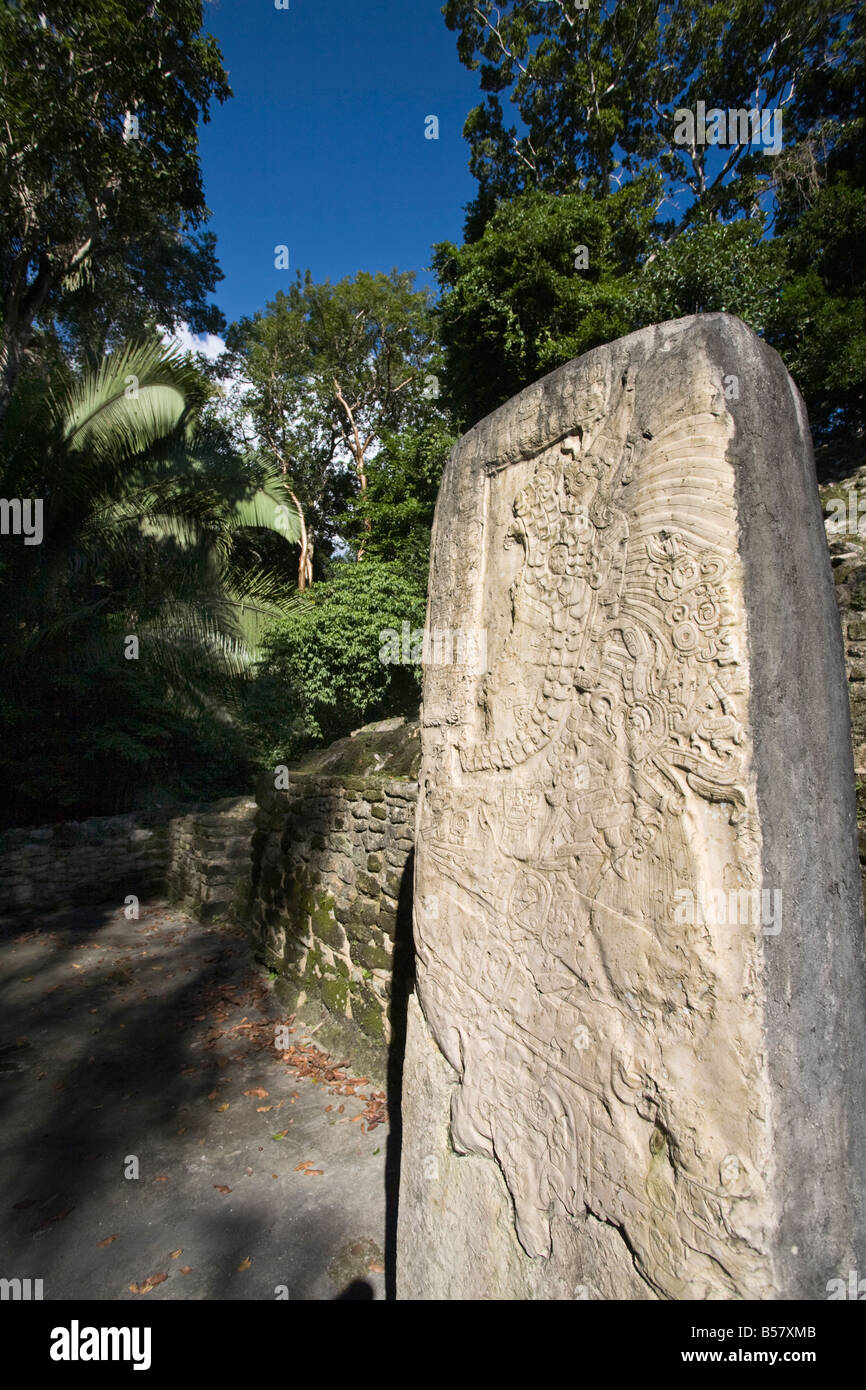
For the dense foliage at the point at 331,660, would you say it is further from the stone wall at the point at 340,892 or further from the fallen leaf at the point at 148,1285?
the fallen leaf at the point at 148,1285

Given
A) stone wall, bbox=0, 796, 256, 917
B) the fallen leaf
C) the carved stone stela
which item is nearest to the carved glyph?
the carved stone stela

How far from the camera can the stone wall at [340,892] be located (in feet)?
13.5

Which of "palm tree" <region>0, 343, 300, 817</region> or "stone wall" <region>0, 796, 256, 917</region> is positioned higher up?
"palm tree" <region>0, 343, 300, 817</region>

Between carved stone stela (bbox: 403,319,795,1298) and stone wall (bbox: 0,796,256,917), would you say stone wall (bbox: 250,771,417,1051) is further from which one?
carved stone stela (bbox: 403,319,795,1298)

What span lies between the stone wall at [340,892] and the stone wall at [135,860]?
1682mm

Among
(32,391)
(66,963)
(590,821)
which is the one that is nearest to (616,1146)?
(590,821)

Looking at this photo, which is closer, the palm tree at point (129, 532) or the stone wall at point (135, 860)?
the stone wall at point (135, 860)

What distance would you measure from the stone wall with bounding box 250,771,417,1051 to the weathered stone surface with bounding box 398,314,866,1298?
77.0 inches

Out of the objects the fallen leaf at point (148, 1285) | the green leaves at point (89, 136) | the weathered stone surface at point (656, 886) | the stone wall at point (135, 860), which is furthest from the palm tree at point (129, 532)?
the weathered stone surface at point (656, 886)

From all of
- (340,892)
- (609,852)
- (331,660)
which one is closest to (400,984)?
(340,892)

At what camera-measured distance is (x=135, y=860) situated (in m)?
8.45

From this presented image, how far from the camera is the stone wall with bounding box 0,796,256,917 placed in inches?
296

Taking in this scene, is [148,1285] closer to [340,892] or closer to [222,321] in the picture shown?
[340,892]
